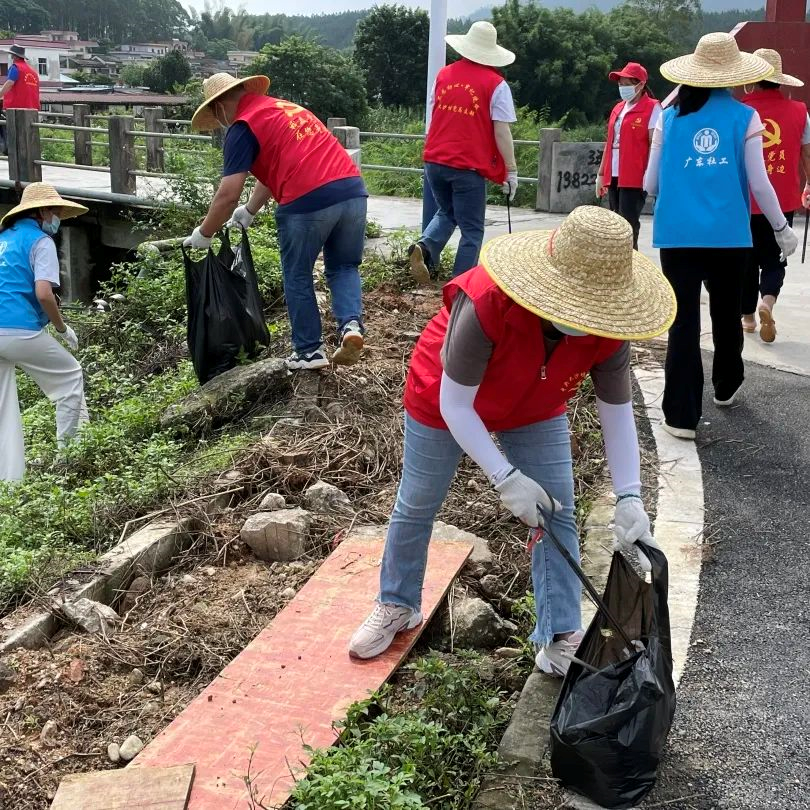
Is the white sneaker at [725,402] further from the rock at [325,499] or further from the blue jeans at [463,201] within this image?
the rock at [325,499]

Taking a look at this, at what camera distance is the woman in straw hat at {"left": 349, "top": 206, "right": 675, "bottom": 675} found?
2.63 metres

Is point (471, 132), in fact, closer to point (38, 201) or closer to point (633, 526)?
point (38, 201)

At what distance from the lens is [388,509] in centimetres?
473

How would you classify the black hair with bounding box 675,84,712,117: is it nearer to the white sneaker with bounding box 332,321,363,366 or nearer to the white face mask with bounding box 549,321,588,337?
the white sneaker with bounding box 332,321,363,366

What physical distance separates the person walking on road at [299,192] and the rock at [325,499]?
1097 millimetres

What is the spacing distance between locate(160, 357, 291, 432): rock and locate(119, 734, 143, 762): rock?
2.74 meters

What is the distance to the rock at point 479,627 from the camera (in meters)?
3.64

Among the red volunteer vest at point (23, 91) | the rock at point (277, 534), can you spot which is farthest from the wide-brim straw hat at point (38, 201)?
the red volunteer vest at point (23, 91)

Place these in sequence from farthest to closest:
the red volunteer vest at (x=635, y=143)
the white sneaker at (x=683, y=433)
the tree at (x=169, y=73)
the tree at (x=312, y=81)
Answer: the tree at (x=169, y=73) → the tree at (x=312, y=81) → the red volunteer vest at (x=635, y=143) → the white sneaker at (x=683, y=433)

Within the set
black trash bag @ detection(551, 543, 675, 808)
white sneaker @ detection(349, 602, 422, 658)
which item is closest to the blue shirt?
white sneaker @ detection(349, 602, 422, 658)

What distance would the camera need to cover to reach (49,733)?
3342mm

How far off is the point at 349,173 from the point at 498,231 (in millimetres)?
6534

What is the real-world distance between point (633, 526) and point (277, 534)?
6.30 ft

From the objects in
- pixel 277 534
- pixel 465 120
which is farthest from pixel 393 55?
pixel 277 534
